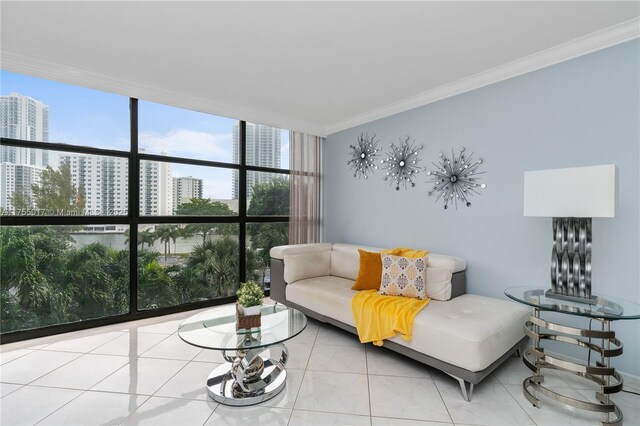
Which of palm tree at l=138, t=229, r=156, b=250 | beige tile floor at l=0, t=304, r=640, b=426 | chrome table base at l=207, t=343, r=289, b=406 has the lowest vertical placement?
beige tile floor at l=0, t=304, r=640, b=426

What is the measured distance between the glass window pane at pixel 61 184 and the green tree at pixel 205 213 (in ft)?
2.11

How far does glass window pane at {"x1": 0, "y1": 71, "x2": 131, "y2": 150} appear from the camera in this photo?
2750 mm

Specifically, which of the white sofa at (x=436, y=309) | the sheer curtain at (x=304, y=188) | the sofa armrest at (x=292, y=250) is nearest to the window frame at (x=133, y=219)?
the sheer curtain at (x=304, y=188)

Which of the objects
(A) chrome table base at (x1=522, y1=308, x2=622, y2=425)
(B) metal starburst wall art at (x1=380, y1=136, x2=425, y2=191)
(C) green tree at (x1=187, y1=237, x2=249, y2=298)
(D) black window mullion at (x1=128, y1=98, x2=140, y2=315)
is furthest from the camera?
(C) green tree at (x1=187, y1=237, x2=249, y2=298)

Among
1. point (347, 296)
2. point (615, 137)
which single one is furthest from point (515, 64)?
point (347, 296)

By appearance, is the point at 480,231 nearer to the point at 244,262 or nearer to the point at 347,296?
the point at 347,296

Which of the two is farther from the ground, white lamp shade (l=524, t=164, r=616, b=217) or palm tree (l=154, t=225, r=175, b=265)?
white lamp shade (l=524, t=164, r=616, b=217)

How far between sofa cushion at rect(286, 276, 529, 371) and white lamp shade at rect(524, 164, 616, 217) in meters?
0.81

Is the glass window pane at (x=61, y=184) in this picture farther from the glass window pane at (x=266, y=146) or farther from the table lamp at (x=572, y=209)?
the table lamp at (x=572, y=209)

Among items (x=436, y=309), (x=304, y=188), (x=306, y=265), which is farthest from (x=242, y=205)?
(x=436, y=309)

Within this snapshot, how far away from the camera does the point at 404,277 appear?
2783mm

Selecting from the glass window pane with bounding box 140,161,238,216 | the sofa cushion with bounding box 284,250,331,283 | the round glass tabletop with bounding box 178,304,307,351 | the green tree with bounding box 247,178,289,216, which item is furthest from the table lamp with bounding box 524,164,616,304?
the glass window pane with bounding box 140,161,238,216

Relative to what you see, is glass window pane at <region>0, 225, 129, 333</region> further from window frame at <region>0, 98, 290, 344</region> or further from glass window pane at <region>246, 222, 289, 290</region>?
glass window pane at <region>246, 222, 289, 290</region>

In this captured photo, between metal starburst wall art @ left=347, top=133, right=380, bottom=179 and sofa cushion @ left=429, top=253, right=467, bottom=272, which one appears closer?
sofa cushion @ left=429, top=253, right=467, bottom=272
